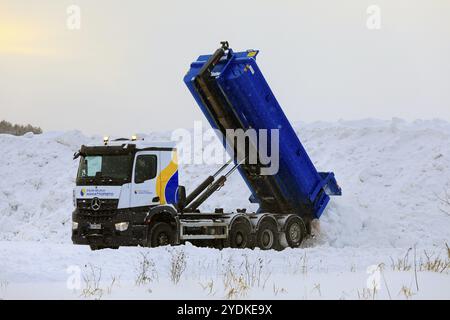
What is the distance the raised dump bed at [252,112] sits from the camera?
17.1 metres

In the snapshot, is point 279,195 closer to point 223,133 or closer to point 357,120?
point 223,133

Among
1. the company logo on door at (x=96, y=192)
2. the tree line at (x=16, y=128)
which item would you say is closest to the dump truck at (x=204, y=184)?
the company logo on door at (x=96, y=192)

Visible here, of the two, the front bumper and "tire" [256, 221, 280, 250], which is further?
"tire" [256, 221, 280, 250]

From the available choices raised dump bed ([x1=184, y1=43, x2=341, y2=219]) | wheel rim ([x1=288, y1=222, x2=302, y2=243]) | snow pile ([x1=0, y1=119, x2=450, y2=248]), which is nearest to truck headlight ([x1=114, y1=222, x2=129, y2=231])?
raised dump bed ([x1=184, y1=43, x2=341, y2=219])

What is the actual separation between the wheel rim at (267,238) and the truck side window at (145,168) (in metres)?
3.24

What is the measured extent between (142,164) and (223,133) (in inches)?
89.5

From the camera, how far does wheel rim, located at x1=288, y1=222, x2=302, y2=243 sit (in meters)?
18.9

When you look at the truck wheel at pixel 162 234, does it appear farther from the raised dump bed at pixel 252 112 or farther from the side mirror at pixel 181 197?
the raised dump bed at pixel 252 112

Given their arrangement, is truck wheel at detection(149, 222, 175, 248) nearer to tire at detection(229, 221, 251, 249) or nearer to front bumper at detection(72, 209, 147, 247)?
front bumper at detection(72, 209, 147, 247)

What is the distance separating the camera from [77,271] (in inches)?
472

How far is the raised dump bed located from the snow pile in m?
1.74

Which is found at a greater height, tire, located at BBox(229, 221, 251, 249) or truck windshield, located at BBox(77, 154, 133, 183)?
truck windshield, located at BBox(77, 154, 133, 183)
